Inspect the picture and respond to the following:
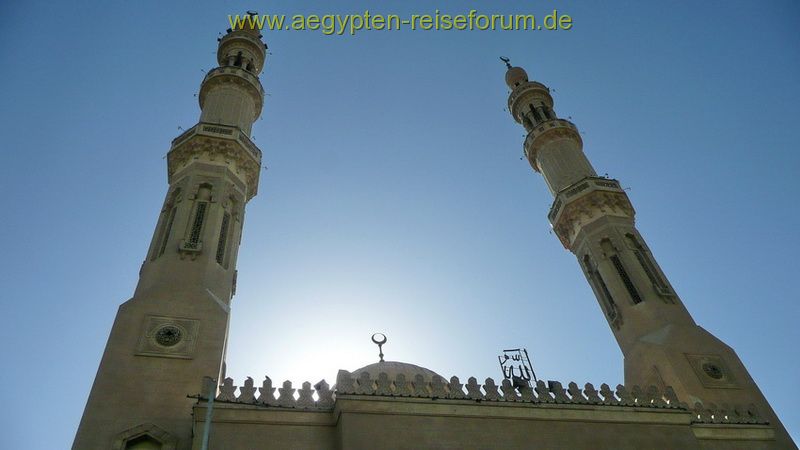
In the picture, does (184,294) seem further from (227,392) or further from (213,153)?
(213,153)

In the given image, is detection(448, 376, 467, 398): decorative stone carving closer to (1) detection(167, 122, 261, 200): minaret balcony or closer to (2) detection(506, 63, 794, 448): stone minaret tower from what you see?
(2) detection(506, 63, 794, 448): stone minaret tower

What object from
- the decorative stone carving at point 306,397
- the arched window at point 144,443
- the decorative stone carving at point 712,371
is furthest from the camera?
the decorative stone carving at point 712,371

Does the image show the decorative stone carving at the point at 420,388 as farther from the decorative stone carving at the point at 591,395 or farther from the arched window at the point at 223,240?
the arched window at the point at 223,240

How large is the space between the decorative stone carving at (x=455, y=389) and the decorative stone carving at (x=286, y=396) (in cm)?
329

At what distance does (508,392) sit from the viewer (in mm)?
13086

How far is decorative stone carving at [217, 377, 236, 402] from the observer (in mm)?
11859

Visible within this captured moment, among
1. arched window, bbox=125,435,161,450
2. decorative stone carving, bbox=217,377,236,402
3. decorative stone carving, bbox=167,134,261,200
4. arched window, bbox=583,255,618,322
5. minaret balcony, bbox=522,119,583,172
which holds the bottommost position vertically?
arched window, bbox=125,435,161,450

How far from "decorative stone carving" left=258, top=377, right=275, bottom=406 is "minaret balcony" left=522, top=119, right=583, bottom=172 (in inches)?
694

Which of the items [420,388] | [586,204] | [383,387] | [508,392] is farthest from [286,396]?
[586,204]

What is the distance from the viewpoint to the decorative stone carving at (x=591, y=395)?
43.6 feet

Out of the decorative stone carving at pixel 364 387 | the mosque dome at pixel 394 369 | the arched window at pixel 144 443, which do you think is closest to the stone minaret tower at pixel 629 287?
the mosque dome at pixel 394 369

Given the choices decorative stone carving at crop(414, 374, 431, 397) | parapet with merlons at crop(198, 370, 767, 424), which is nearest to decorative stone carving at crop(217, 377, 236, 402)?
parapet with merlons at crop(198, 370, 767, 424)

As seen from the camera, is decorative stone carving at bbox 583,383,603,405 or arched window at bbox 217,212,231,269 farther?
arched window at bbox 217,212,231,269

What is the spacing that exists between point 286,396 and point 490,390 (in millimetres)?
4401
